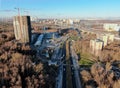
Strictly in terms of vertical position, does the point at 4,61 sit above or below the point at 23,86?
above

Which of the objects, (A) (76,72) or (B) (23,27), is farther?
(B) (23,27)

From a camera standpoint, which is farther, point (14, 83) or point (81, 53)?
point (81, 53)

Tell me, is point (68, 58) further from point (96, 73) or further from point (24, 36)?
point (96, 73)

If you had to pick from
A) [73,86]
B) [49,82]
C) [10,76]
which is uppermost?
[10,76]

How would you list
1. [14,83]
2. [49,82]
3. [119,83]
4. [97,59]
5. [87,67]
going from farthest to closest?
[97,59]
[87,67]
[49,82]
[119,83]
[14,83]

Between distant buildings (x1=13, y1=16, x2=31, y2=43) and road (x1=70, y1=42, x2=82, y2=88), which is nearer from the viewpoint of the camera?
road (x1=70, y1=42, x2=82, y2=88)

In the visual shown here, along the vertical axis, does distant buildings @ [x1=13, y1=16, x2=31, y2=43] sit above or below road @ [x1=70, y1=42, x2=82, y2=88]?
above

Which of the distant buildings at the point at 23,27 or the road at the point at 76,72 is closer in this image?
the road at the point at 76,72

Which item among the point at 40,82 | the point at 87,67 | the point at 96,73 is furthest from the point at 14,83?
the point at 87,67

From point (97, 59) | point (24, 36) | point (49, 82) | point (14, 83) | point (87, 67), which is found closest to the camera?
point (14, 83)

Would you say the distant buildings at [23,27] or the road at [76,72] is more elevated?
the distant buildings at [23,27]

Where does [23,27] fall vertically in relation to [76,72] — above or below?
above
